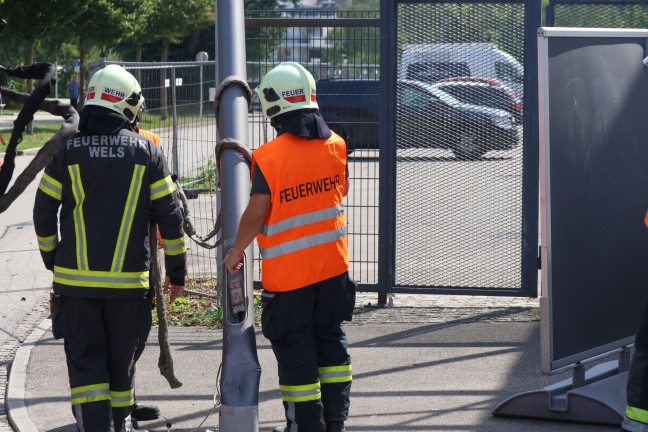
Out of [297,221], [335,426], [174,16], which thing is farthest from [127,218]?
[174,16]

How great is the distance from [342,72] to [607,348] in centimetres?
363

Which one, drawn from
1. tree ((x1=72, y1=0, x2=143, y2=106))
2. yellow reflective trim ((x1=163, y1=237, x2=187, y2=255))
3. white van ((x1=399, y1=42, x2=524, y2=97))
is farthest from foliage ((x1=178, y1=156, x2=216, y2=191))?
tree ((x1=72, y1=0, x2=143, y2=106))

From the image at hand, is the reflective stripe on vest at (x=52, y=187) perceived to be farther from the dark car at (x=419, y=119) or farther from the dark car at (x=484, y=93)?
the dark car at (x=484, y=93)

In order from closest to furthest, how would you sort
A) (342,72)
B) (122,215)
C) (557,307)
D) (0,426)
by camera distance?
(122,215) < (557,307) < (0,426) < (342,72)

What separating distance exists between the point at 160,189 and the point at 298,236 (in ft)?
2.46

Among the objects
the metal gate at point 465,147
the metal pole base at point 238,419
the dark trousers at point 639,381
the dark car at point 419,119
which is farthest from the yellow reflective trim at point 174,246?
the metal gate at point 465,147

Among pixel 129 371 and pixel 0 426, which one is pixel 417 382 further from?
pixel 0 426

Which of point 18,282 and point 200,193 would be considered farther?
point 200,193

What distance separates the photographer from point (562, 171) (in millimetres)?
5539

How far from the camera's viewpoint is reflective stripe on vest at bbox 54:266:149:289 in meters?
5.09

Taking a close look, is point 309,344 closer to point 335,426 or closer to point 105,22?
point 335,426

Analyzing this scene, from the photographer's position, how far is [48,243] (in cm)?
523

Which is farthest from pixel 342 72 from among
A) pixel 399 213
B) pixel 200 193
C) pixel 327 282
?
pixel 200 193

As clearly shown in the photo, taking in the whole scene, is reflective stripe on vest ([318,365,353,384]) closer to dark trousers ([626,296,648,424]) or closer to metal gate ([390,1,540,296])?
dark trousers ([626,296,648,424])
